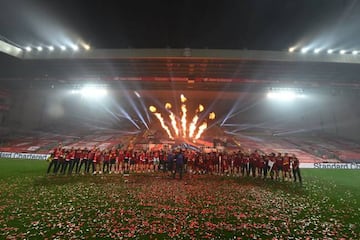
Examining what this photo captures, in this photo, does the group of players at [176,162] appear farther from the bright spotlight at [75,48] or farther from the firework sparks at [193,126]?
the firework sparks at [193,126]

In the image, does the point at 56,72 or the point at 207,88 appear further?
the point at 207,88


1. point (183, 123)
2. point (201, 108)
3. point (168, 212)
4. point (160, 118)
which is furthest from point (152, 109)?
point (168, 212)

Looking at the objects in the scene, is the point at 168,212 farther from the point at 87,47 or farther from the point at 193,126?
the point at 193,126

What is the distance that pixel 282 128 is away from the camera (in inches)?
1608

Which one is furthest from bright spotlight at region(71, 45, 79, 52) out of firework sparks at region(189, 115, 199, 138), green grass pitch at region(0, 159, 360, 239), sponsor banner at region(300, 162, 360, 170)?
sponsor banner at region(300, 162, 360, 170)

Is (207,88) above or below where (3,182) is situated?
above

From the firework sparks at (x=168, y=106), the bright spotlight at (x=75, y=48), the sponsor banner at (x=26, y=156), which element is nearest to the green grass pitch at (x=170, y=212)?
the sponsor banner at (x=26, y=156)

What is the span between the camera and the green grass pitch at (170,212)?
5.25 m

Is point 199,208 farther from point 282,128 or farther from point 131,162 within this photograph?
point 282,128

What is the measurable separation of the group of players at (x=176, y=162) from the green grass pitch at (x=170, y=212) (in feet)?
11.0

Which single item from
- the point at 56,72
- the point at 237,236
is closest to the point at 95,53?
the point at 56,72

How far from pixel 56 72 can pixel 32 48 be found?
6.32 metres

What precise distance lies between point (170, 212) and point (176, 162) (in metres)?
7.31

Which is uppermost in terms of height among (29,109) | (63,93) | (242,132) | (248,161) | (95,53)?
(95,53)
